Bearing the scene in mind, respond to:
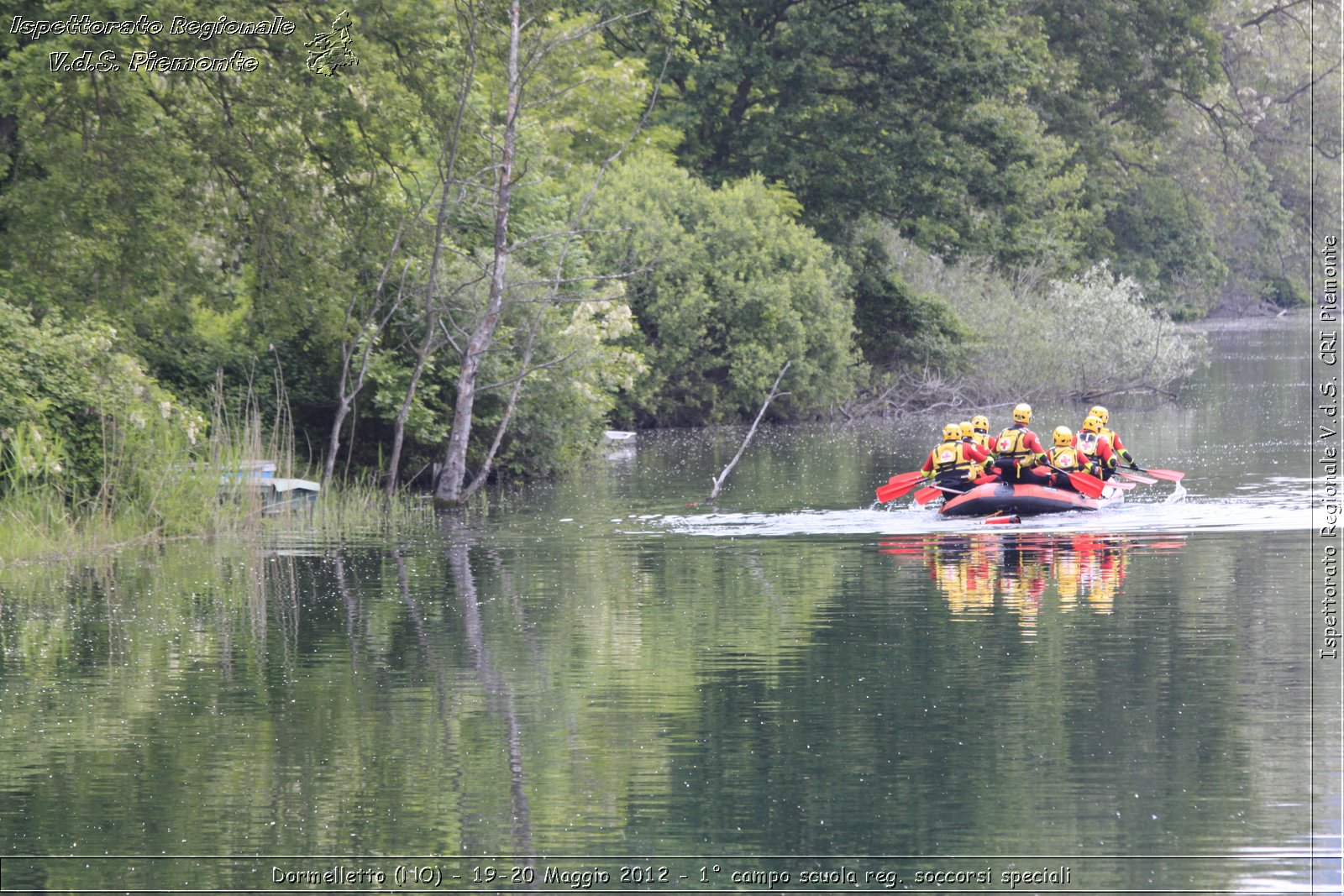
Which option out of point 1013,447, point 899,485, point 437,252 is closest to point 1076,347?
point 1013,447

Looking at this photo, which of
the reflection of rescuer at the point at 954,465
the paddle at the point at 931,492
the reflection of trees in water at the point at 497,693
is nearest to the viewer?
the reflection of trees in water at the point at 497,693

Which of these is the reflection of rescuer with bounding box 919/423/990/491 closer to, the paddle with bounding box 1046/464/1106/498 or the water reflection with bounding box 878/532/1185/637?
the paddle with bounding box 1046/464/1106/498

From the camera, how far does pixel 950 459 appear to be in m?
23.6

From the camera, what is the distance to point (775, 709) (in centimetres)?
1138

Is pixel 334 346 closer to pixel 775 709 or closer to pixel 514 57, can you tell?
pixel 514 57

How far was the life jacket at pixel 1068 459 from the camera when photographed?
928 inches

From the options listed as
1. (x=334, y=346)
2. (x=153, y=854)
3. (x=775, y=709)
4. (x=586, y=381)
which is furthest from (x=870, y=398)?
(x=153, y=854)

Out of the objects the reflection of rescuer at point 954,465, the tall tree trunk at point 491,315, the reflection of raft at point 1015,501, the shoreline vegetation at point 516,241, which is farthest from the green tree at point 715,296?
the reflection of raft at point 1015,501

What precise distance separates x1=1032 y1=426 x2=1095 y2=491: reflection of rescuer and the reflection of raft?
0.83ft

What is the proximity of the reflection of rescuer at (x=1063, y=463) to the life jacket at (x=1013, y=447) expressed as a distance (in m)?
0.28

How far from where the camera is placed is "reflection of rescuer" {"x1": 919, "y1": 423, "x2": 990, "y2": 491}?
23.5 meters

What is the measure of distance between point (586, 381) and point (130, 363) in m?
9.43

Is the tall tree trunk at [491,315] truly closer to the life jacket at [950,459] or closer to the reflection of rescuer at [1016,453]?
the life jacket at [950,459]

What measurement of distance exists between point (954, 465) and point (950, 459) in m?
0.09
